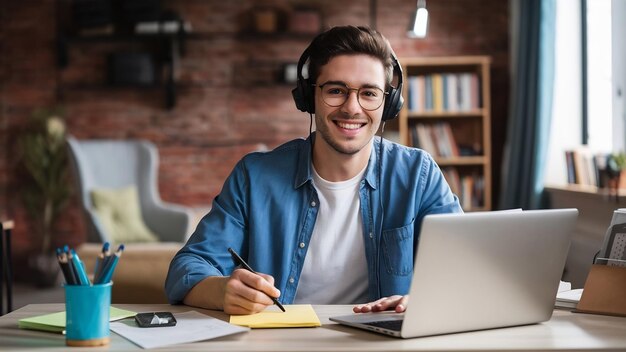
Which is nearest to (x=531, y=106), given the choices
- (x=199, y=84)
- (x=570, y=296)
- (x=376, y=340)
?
(x=199, y=84)

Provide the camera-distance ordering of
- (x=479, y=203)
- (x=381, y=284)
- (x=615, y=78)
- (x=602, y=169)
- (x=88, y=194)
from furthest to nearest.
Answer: (x=479, y=203) → (x=88, y=194) → (x=615, y=78) → (x=602, y=169) → (x=381, y=284)

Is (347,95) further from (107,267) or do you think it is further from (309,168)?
(107,267)

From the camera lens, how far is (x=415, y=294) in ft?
4.31

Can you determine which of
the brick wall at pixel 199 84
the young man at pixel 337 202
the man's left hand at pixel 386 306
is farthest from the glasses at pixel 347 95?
the brick wall at pixel 199 84

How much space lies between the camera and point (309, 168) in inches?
80.4

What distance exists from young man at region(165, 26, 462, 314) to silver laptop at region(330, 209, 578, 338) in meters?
0.46

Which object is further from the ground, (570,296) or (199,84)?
(199,84)

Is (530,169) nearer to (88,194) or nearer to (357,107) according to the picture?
(88,194)

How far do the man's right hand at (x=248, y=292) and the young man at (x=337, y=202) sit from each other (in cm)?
35

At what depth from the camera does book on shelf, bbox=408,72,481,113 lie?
18.4ft

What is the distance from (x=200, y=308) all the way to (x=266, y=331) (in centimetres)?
29

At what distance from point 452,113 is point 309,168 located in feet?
12.2

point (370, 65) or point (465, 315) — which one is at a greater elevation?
point (370, 65)

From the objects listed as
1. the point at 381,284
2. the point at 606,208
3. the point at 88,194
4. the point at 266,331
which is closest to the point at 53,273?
the point at 88,194
